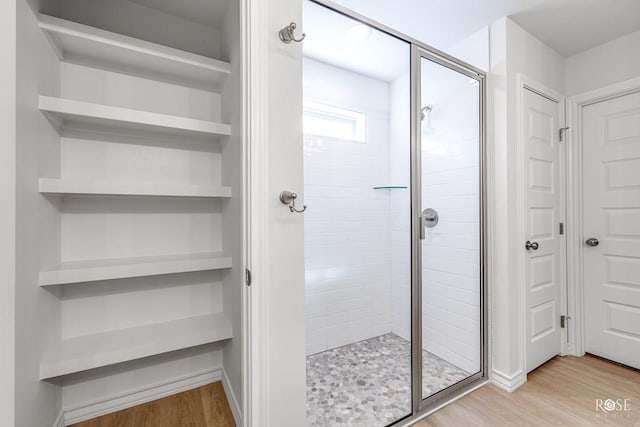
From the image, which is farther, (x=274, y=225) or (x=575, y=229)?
(x=575, y=229)

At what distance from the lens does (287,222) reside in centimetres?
110

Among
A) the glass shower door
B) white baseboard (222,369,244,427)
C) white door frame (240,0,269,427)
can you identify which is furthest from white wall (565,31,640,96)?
white baseboard (222,369,244,427)

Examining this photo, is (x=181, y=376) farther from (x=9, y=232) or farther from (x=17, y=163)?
(x=17, y=163)

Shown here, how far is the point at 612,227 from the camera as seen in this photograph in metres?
2.14

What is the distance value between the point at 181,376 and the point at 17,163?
1341 mm

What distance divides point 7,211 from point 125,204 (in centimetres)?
64

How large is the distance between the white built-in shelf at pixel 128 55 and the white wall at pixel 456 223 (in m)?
1.38

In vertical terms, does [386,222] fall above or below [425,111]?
below

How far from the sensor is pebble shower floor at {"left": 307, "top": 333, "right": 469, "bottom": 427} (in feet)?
5.16

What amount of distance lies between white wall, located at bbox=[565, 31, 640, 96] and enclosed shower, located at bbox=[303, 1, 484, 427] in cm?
106

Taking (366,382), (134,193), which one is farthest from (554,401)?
(134,193)

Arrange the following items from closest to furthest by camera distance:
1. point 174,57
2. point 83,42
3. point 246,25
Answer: point 246,25
point 83,42
point 174,57

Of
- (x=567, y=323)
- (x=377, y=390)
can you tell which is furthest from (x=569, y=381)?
(x=377, y=390)

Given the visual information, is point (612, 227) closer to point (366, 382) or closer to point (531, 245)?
point (531, 245)
